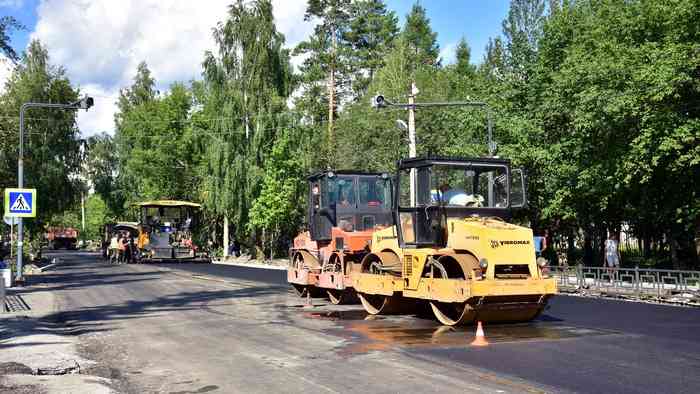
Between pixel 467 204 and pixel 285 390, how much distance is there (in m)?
6.66

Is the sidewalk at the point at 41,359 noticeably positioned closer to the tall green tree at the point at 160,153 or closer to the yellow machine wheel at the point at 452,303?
the yellow machine wheel at the point at 452,303

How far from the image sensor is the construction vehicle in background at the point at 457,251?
1214 cm

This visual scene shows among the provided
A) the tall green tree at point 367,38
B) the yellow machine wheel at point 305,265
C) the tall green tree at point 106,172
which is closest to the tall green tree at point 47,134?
the tall green tree at point 106,172

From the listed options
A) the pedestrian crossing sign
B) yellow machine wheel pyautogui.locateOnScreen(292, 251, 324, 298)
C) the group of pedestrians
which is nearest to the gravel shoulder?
yellow machine wheel pyautogui.locateOnScreen(292, 251, 324, 298)

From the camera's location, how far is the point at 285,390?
775 cm

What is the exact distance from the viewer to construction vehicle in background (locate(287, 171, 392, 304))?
1709 centimetres

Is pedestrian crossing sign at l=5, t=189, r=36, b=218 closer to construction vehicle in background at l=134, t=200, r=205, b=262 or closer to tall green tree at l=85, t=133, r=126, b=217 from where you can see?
construction vehicle in background at l=134, t=200, r=205, b=262

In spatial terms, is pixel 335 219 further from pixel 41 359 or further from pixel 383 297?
pixel 41 359

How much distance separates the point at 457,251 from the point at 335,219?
5.31 meters

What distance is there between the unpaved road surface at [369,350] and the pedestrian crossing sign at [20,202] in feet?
17.9

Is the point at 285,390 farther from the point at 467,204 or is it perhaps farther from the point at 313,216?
the point at 313,216

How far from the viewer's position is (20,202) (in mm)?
21484

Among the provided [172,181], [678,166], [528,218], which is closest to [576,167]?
[678,166]

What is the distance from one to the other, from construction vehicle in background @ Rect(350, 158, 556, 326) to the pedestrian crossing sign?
11.5m
